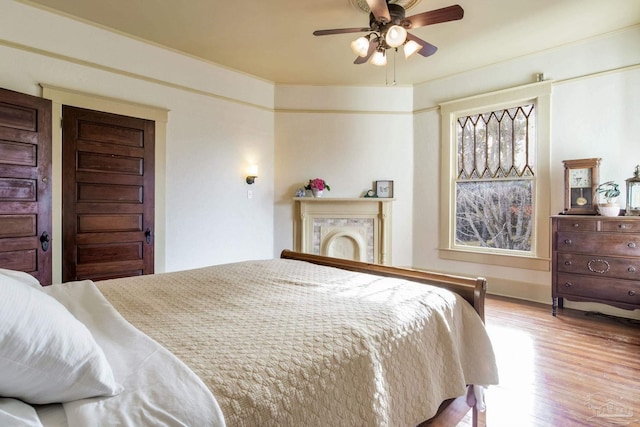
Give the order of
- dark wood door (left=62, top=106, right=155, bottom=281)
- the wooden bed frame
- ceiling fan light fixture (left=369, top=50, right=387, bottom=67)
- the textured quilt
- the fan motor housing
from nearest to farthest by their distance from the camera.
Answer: the textured quilt < the wooden bed frame < the fan motor housing < ceiling fan light fixture (left=369, top=50, right=387, bottom=67) < dark wood door (left=62, top=106, right=155, bottom=281)

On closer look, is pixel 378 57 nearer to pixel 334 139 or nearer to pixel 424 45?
pixel 424 45

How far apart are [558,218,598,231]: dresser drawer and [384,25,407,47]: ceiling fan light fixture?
2426mm

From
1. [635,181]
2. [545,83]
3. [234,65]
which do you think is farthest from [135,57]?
[635,181]

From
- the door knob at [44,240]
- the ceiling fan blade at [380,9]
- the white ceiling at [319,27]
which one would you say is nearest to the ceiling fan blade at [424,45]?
the ceiling fan blade at [380,9]

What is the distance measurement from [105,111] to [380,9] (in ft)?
8.91

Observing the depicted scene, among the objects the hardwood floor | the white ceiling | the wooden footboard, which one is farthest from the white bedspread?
the white ceiling

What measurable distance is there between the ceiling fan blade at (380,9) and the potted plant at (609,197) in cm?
267

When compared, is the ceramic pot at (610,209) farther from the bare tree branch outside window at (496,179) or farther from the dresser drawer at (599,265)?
the bare tree branch outside window at (496,179)

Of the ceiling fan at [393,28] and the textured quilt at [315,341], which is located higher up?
the ceiling fan at [393,28]

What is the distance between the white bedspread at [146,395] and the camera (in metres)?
0.69

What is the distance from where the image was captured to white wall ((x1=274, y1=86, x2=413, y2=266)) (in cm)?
488

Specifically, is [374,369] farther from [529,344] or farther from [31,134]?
[31,134]

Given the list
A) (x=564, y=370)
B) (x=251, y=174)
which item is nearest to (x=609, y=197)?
(x=564, y=370)

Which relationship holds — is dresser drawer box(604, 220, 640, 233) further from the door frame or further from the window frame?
the door frame
